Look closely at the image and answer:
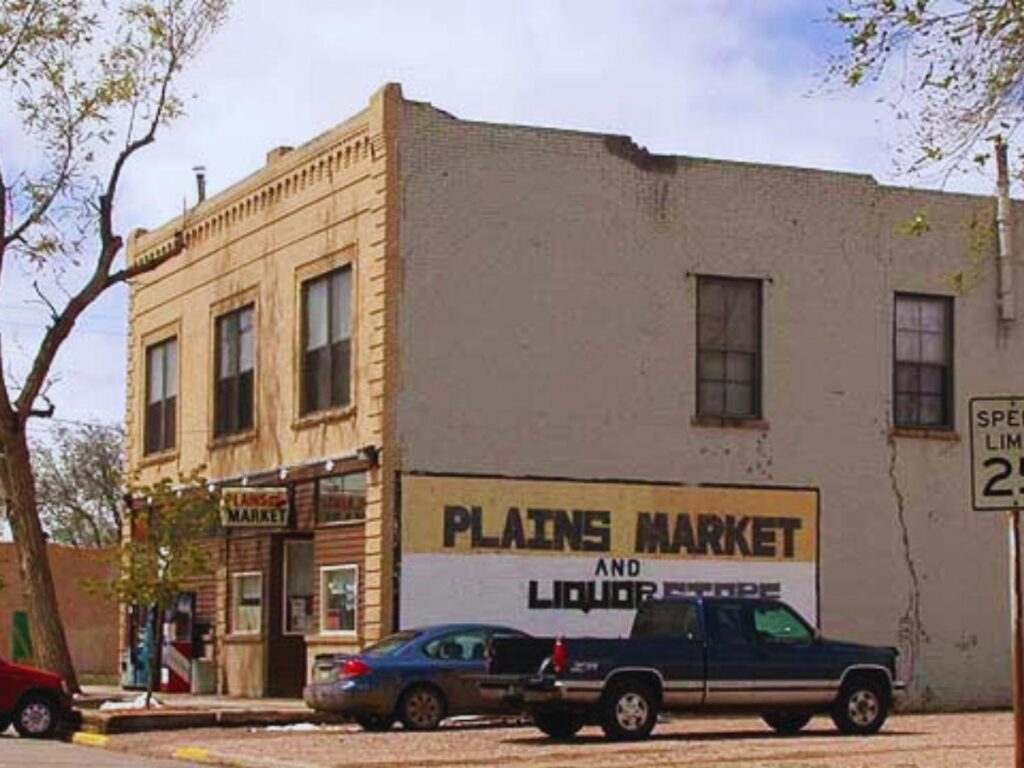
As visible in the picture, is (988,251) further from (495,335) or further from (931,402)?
(495,335)

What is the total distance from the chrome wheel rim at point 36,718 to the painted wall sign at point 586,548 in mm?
5605

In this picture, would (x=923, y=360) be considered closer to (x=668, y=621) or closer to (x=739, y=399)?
(x=739, y=399)

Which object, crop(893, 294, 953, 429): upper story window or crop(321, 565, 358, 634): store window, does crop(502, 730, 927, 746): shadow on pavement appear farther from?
crop(893, 294, 953, 429): upper story window

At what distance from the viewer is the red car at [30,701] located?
27.2 meters

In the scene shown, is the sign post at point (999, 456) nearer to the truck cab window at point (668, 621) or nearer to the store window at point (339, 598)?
the truck cab window at point (668, 621)

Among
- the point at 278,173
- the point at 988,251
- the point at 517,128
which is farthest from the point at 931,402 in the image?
the point at 278,173

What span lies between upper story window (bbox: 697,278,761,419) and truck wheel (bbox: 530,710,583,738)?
902cm

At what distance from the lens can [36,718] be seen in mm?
27484

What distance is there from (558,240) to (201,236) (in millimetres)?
9779

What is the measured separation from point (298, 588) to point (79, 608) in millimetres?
22534

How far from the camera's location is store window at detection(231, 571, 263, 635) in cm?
3600

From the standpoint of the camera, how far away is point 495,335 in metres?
31.8

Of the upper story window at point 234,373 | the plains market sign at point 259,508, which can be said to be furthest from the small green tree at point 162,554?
the upper story window at point 234,373

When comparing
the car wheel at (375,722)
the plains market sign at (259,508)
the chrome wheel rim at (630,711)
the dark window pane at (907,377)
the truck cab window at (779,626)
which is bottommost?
the car wheel at (375,722)
